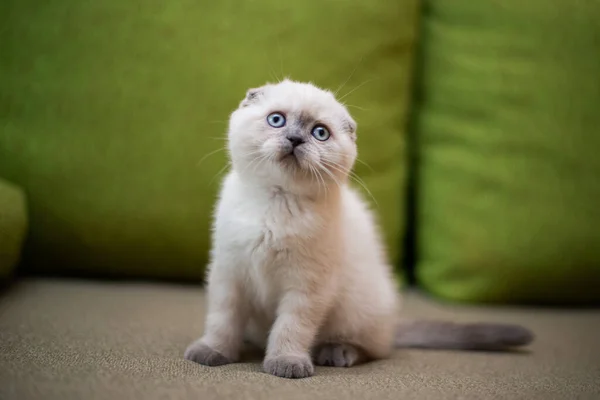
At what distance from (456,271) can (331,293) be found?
75 cm

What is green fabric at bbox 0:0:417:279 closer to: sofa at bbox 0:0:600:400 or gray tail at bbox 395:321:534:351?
sofa at bbox 0:0:600:400

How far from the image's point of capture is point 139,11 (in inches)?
72.4

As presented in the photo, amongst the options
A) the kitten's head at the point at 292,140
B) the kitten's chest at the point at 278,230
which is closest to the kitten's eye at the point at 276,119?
the kitten's head at the point at 292,140

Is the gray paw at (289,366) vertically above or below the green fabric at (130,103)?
below

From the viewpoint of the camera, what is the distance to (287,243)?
1276mm

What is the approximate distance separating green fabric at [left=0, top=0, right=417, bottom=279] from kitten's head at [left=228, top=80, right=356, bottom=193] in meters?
0.55

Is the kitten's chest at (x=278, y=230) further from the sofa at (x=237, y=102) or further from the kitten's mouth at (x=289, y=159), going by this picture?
the sofa at (x=237, y=102)

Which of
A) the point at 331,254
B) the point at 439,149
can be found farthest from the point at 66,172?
the point at 439,149

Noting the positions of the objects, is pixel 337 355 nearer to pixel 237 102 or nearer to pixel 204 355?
pixel 204 355

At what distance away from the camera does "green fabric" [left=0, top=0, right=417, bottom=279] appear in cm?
183

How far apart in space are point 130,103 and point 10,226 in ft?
1.62

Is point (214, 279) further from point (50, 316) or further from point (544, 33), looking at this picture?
point (544, 33)

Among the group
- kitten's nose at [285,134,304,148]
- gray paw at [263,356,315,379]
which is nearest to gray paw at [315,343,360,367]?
gray paw at [263,356,315,379]

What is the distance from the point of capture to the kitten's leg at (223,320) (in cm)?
128
